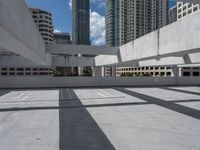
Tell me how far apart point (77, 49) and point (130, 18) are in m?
87.9

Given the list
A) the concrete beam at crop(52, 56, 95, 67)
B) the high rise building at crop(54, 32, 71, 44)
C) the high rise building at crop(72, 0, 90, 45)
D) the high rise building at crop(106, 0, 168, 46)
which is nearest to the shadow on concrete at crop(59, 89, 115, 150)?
the concrete beam at crop(52, 56, 95, 67)

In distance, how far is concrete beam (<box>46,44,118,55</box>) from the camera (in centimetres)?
2010

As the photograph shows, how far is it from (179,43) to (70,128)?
7932 mm

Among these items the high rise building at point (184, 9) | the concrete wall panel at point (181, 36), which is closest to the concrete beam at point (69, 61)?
the concrete wall panel at point (181, 36)

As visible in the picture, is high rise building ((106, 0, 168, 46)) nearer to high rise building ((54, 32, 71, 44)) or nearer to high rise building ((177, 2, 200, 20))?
high rise building ((177, 2, 200, 20))

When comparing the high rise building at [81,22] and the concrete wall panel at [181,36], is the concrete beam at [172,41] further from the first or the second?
the high rise building at [81,22]

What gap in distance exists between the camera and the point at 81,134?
622 cm

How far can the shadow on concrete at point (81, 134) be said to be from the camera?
5.28 meters

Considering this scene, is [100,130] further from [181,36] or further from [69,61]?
[69,61]

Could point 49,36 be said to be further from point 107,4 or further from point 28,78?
point 28,78

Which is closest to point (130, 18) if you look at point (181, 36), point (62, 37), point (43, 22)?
point (43, 22)

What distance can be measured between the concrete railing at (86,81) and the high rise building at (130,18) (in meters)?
70.0

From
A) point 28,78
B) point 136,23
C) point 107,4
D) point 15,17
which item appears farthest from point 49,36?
point 15,17

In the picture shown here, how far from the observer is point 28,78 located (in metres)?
22.6
